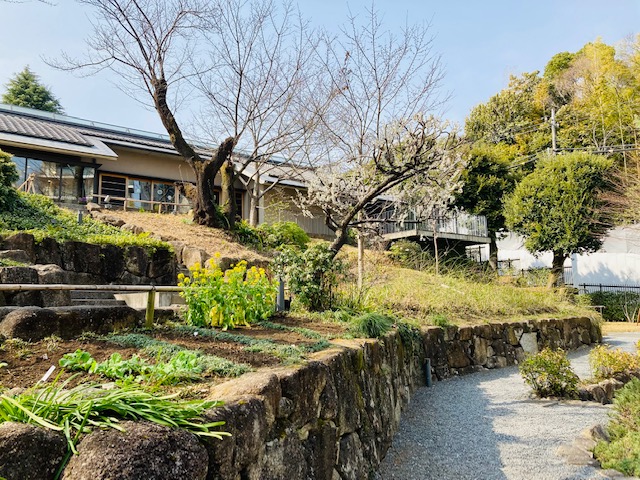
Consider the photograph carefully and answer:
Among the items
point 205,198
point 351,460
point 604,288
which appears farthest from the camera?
point 604,288

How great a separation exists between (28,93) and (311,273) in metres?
27.1

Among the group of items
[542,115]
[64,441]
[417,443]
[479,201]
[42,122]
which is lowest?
[417,443]

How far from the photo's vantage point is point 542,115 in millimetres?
31812

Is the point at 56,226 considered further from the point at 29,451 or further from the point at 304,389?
the point at 29,451

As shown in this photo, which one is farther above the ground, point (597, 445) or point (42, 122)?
point (42, 122)

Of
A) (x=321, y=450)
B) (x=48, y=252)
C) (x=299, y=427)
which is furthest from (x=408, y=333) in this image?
(x=48, y=252)

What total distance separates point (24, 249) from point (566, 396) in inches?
341

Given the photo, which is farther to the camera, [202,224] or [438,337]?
[202,224]

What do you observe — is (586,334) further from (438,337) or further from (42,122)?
(42,122)

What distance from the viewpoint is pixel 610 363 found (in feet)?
25.9

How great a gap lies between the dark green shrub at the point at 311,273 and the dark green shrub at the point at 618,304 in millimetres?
15714

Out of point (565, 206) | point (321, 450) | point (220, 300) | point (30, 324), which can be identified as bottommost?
point (321, 450)

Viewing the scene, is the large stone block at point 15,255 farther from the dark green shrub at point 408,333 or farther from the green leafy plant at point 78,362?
the dark green shrub at point 408,333

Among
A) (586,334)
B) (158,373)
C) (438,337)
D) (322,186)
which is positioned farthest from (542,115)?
(158,373)
